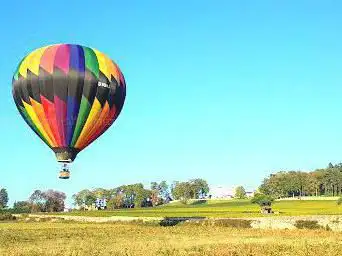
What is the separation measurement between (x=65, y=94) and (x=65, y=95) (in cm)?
9

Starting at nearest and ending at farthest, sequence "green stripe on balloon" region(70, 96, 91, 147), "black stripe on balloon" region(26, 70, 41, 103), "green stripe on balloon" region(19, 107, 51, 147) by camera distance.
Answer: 1. "black stripe on balloon" region(26, 70, 41, 103)
2. "green stripe on balloon" region(70, 96, 91, 147)
3. "green stripe on balloon" region(19, 107, 51, 147)

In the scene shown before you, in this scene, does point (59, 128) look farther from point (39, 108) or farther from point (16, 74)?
point (16, 74)

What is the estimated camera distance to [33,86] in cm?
4741

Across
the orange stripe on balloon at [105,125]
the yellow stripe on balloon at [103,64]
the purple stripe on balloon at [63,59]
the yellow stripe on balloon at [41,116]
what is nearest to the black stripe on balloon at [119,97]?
the orange stripe on balloon at [105,125]

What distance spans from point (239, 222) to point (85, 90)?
89.8 feet

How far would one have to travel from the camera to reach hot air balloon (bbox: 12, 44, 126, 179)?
47.1 meters

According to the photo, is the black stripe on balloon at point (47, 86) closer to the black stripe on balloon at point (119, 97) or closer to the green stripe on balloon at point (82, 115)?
the green stripe on balloon at point (82, 115)

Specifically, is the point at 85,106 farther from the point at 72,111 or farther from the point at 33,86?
the point at 33,86

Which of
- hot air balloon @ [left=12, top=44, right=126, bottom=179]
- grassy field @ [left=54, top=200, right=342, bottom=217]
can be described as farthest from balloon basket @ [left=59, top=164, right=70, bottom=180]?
grassy field @ [left=54, top=200, right=342, bottom=217]

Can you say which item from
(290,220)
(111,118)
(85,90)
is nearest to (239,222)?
(290,220)

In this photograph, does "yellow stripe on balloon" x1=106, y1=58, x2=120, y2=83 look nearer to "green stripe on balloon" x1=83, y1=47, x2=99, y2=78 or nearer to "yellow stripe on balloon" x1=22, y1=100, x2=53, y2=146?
"green stripe on balloon" x1=83, y1=47, x2=99, y2=78

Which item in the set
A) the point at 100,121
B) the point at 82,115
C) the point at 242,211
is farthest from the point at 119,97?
the point at 242,211

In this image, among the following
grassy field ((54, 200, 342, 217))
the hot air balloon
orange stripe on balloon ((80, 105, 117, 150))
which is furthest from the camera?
grassy field ((54, 200, 342, 217))

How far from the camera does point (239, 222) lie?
65375 mm
